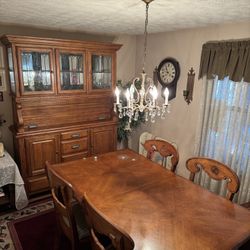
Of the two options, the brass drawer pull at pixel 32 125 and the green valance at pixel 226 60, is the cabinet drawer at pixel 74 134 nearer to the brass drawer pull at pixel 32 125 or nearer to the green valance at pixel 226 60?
the brass drawer pull at pixel 32 125

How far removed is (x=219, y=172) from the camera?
198 cm

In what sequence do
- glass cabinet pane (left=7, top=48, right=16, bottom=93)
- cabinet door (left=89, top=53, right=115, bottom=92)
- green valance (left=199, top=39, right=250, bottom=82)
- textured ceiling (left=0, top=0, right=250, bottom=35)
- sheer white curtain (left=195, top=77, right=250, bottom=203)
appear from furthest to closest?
cabinet door (left=89, top=53, right=115, bottom=92)
glass cabinet pane (left=7, top=48, right=16, bottom=93)
sheer white curtain (left=195, top=77, right=250, bottom=203)
green valance (left=199, top=39, right=250, bottom=82)
textured ceiling (left=0, top=0, right=250, bottom=35)

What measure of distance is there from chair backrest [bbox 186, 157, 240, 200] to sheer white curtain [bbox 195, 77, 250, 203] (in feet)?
2.75

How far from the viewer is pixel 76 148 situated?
3.34 m

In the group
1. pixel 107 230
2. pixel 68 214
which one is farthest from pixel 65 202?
pixel 107 230

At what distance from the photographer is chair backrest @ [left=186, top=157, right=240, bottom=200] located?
1.85m

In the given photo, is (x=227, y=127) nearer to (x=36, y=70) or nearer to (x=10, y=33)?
(x=36, y=70)

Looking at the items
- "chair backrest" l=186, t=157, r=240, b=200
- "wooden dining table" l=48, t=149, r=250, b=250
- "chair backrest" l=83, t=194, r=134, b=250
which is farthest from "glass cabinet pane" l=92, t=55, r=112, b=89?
"chair backrest" l=83, t=194, r=134, b=250

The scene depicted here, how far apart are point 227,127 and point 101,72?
1895 millimetres

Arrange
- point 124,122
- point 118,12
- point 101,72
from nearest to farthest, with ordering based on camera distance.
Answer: point 118,12
point 101,72
point 124,122

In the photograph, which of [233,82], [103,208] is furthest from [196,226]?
[233,82]

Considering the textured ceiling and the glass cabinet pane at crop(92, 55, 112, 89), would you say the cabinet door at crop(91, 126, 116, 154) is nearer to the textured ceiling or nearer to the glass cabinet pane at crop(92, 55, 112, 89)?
the glass cabinet pane at crop(92, 55, 112, 89)

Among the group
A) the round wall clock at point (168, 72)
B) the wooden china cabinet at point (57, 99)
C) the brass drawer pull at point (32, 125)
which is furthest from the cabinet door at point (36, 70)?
the round wall clock at point (168, 72)

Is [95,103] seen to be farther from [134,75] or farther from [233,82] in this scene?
[233,82]
